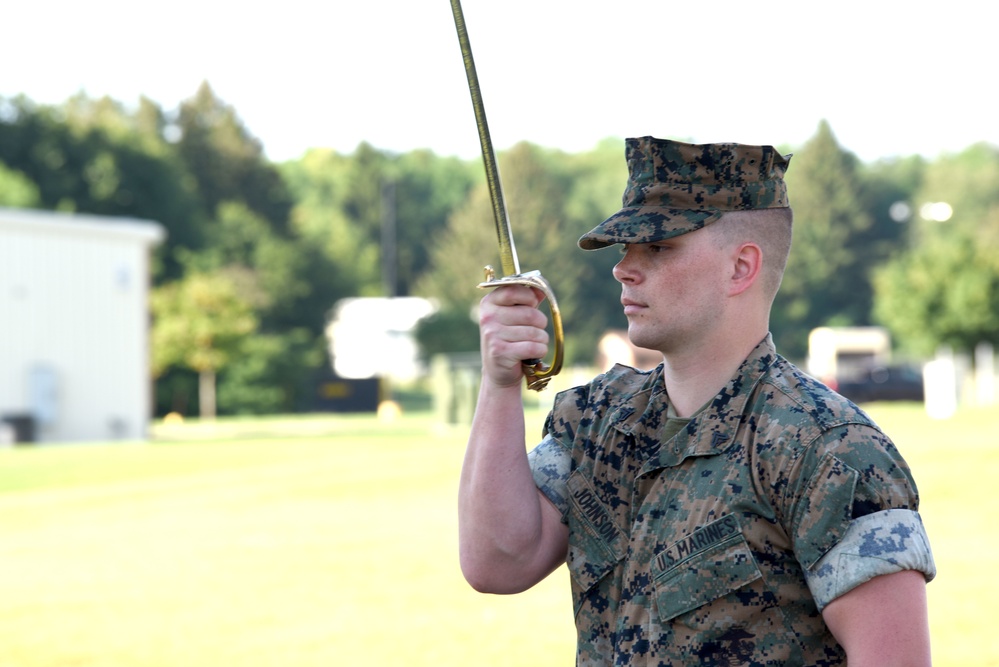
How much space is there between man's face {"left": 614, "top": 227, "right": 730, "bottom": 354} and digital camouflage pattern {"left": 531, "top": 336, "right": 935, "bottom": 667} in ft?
0.43

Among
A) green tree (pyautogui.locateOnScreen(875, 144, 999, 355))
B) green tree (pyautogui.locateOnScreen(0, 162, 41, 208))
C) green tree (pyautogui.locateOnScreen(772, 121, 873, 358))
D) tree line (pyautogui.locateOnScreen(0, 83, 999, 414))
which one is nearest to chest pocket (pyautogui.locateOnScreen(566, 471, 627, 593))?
tree line (pyautogui.locateOnScreen(0, 83, 999, 414))

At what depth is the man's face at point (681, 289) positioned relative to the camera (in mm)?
2568

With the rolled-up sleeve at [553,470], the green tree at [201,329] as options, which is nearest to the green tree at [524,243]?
the green tree at [201,329]

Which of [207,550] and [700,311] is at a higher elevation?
[700,311]

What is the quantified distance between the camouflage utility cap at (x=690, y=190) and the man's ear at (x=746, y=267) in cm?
8

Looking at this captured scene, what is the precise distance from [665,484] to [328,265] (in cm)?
7898

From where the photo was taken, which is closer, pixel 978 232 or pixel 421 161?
pixel 978 232

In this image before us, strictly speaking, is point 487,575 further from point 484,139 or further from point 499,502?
point 484,139

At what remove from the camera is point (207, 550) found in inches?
580

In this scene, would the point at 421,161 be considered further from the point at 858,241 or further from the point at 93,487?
the point at 93,487

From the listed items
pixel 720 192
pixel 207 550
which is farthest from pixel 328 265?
pixel 720 192

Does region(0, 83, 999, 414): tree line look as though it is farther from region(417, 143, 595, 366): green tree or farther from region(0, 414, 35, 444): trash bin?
region(0, 414, 35, 444): trash bin

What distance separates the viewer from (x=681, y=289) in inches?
101

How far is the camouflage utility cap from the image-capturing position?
2559mm
